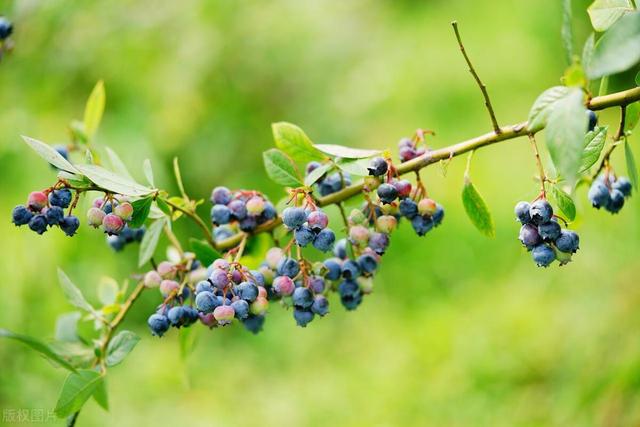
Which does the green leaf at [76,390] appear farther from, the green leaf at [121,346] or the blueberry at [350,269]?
the blueberry at [350,269]

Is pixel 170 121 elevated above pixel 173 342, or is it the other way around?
pixel 170 121

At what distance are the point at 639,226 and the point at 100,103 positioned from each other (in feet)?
5.08

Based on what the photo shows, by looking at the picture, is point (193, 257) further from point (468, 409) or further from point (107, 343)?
point (468, 409)

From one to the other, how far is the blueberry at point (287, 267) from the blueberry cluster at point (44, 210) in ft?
0.66

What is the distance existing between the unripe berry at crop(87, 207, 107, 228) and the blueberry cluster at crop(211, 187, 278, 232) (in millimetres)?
133

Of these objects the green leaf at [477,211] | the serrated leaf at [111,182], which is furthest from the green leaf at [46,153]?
the green leaf at [477,211]

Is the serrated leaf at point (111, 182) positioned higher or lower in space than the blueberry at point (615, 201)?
higher

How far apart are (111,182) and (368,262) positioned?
10.8 inches

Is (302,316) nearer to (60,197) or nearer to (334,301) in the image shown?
(60,197)

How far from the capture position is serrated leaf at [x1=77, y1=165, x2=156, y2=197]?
55cm

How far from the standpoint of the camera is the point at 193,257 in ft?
2.27

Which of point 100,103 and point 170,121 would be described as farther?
point 170,121

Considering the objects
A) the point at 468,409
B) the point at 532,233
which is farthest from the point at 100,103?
the point at 468,409

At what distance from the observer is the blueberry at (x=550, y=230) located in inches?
22.6
